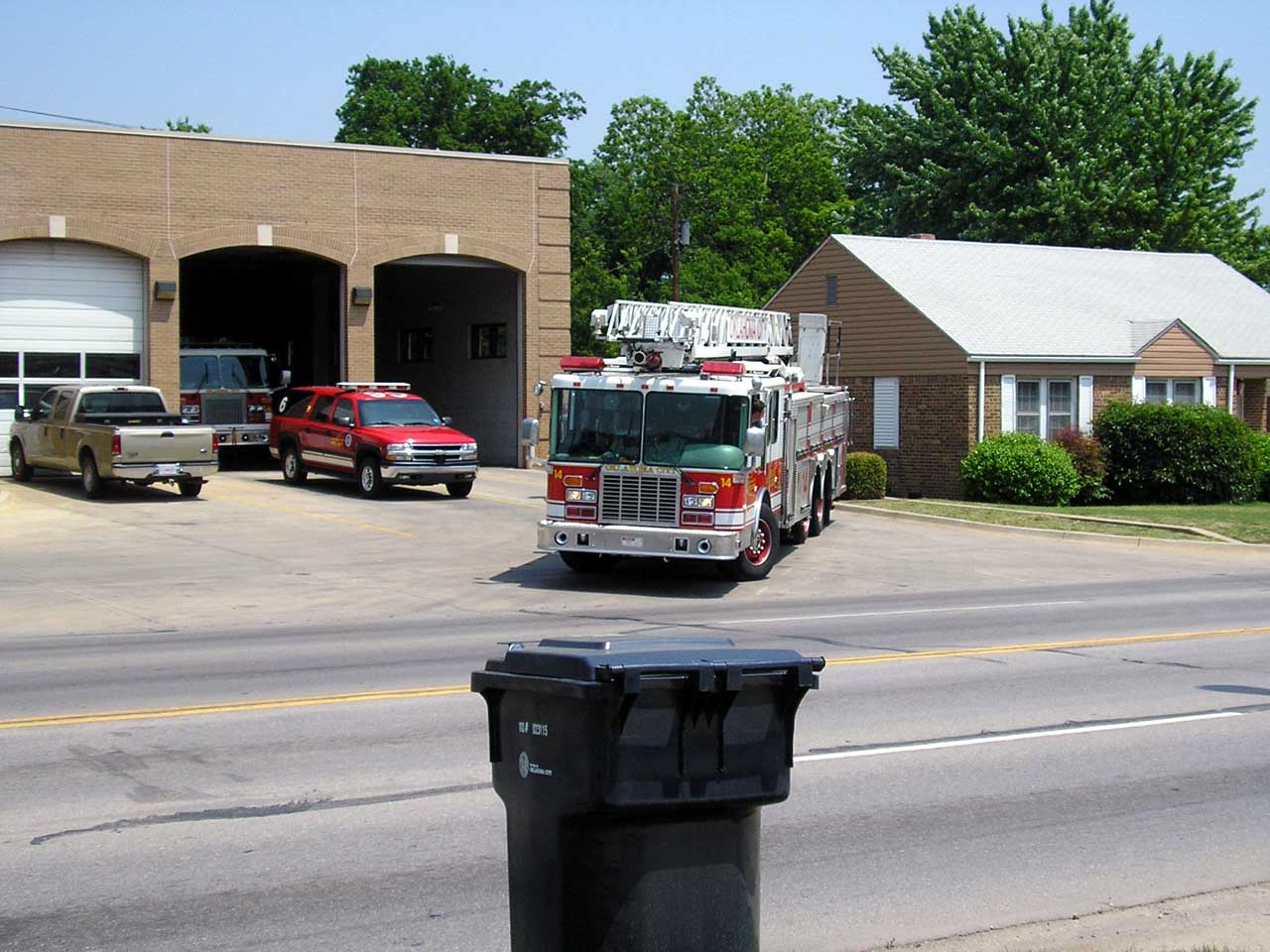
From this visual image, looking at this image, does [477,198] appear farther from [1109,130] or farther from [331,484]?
[1109,130]

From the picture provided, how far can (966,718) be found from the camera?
1011 cm

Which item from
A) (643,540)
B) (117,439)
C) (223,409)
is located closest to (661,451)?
(643,540)

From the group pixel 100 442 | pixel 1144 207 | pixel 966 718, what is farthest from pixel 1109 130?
pixel 966 718

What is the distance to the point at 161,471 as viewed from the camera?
86.1 ft

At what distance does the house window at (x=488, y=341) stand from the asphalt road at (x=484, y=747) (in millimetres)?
18631

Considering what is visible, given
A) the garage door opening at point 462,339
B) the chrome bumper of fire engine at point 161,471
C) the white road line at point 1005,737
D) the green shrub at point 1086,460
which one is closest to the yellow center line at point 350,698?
the white road line at point 1005,737

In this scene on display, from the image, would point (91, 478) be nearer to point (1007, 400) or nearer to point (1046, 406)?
point (1007, 400)

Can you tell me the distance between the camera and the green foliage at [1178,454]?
31859 mm

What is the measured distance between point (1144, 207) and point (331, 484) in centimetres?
3313

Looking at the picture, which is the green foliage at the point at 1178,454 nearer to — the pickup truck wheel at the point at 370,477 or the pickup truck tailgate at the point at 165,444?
the pickup truck wheel at the point at 370,477

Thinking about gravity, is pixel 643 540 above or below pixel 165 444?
below

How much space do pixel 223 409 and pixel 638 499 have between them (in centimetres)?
1822

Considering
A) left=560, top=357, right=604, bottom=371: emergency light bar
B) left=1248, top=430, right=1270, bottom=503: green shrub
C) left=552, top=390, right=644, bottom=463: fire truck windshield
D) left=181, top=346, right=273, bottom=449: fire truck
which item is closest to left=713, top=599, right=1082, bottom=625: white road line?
left=552, top=390, right=644, bottom=463: fire truck windshield

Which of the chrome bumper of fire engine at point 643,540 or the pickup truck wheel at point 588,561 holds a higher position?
the chrome bumper of fire engine at point 643,540
